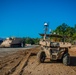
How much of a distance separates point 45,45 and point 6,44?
128 feet

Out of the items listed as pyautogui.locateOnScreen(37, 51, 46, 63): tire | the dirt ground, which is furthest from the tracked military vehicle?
the dirt ground

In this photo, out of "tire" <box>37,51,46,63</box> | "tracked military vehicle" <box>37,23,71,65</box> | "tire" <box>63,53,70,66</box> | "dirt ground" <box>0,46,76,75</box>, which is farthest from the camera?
"tire" <box>37,51,46,63</box>

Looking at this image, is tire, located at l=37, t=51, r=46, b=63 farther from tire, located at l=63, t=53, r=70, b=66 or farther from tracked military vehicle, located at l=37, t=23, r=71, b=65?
tire, located at l=63, t=53, r=70, b=66

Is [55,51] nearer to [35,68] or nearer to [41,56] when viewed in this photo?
[41,56]

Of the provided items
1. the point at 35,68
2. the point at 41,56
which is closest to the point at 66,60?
the point at 41,56

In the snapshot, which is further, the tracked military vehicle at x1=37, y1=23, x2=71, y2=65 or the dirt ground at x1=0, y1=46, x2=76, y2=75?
the tracked military vehicle at x1=37, y1=23, x2=71, y2=65

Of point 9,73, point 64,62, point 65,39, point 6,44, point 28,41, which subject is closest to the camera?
point 9,73

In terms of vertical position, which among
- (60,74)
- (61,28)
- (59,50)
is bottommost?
(60,74)

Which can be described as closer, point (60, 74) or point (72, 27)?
point (60, 74)

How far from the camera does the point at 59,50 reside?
663 inches

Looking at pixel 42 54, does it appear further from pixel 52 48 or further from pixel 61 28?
pixel 61 28

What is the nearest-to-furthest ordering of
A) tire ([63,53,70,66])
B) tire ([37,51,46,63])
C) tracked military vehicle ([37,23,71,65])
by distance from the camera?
tire ([63,53,70,66]) < tracked military vehicle ([37,23,71,65]) < tire ([37,51,46,63])

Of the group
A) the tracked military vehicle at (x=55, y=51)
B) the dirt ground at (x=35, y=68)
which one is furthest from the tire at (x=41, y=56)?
the dirt ground at (x=35, y=68)

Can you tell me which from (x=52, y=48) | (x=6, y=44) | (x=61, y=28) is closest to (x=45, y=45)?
(x=52, y=48)
